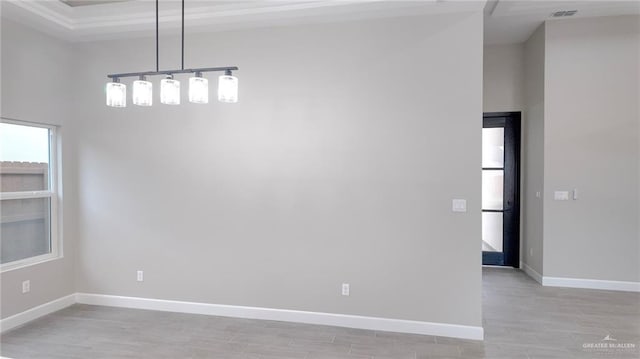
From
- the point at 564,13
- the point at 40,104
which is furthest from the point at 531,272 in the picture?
the point at 40,104

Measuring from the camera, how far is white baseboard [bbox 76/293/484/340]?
3285mm

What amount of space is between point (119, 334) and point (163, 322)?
15.5 inches

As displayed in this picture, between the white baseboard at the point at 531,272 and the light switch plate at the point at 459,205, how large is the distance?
2.40 m

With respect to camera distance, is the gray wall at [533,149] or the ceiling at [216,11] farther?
the gray wall at [533,149]

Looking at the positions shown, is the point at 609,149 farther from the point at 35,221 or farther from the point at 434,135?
the point at 35,221

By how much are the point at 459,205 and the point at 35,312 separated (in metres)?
4.34

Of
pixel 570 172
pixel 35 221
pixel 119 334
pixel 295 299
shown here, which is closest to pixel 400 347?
pixel 295 299

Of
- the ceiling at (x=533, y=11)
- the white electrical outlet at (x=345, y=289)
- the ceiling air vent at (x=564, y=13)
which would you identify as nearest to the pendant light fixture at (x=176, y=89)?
the white electrical outlet at (x=345, y=289)

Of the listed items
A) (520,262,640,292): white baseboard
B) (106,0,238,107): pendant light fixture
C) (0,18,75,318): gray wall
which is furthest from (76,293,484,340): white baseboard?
(106,0,238,107): pendant light fixture

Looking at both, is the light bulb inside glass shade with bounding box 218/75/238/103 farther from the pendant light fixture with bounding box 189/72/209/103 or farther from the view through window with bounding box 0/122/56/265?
the view through window with bounding box 0/122/56/265

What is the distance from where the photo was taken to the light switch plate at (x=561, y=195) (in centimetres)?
463

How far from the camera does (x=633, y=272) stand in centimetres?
444

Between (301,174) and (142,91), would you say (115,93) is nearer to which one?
(142,91)

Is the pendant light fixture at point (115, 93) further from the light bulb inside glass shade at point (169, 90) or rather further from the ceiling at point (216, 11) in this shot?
the ceiling at point (216, 11)
